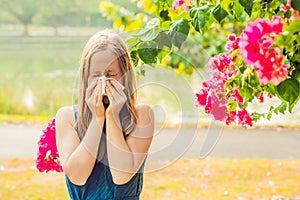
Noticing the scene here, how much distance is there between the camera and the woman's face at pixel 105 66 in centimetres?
122

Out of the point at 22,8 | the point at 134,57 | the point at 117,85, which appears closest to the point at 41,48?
the point at 22,8

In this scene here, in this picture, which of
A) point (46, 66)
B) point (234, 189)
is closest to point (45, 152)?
point (234, 189)

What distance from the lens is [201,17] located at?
1170 millimetres

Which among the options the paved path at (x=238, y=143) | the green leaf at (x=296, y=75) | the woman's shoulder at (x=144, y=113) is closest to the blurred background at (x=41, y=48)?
the paved path at (x=238, y=143)

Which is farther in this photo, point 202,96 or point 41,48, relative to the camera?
point 41,48

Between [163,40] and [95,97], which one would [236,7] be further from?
[95,97]

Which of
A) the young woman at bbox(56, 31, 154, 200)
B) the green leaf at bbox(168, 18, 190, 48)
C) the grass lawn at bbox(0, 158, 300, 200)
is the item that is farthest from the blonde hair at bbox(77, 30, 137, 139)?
the grass lawn at bbox(0, 158, 300, 200)

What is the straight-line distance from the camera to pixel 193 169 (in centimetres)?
368

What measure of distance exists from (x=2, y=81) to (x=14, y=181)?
4.02 meters

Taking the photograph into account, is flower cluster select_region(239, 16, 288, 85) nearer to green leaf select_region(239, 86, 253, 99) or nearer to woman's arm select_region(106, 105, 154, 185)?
green leaf select_region(239, 86, 253, 99)

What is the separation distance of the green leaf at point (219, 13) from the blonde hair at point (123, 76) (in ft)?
0.67

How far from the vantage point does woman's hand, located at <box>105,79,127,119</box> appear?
46.1 inches

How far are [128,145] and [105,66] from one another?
0.17 meters

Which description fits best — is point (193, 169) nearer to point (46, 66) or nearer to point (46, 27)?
point (46, 66)
